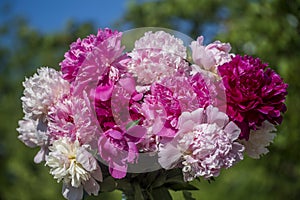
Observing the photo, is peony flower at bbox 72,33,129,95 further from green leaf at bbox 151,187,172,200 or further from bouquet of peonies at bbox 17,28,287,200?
green leaf at bbox 151,187,172,200

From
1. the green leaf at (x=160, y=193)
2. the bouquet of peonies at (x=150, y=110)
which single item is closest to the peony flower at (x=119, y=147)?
the bouquet of peonies at (x=150, y=110)

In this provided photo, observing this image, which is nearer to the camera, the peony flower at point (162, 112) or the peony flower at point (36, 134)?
the peony flower at point (162, 112)

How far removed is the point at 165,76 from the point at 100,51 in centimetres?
13

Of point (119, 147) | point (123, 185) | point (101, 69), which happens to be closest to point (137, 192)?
point (123, 185)

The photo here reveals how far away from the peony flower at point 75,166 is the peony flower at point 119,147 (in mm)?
29

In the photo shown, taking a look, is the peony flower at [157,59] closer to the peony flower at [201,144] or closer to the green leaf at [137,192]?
the peony flower at [201,144]

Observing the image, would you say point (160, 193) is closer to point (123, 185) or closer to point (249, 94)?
point (123, 185)

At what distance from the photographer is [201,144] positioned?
2.82 ft

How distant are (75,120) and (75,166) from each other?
8 cm

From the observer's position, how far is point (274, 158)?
236cm

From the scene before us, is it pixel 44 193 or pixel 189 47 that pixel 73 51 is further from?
pixel 44 193

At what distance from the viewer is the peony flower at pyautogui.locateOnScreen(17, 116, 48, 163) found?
984 mm

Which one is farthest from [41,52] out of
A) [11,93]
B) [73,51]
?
[73,51]

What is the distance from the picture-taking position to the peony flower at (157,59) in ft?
3.00
